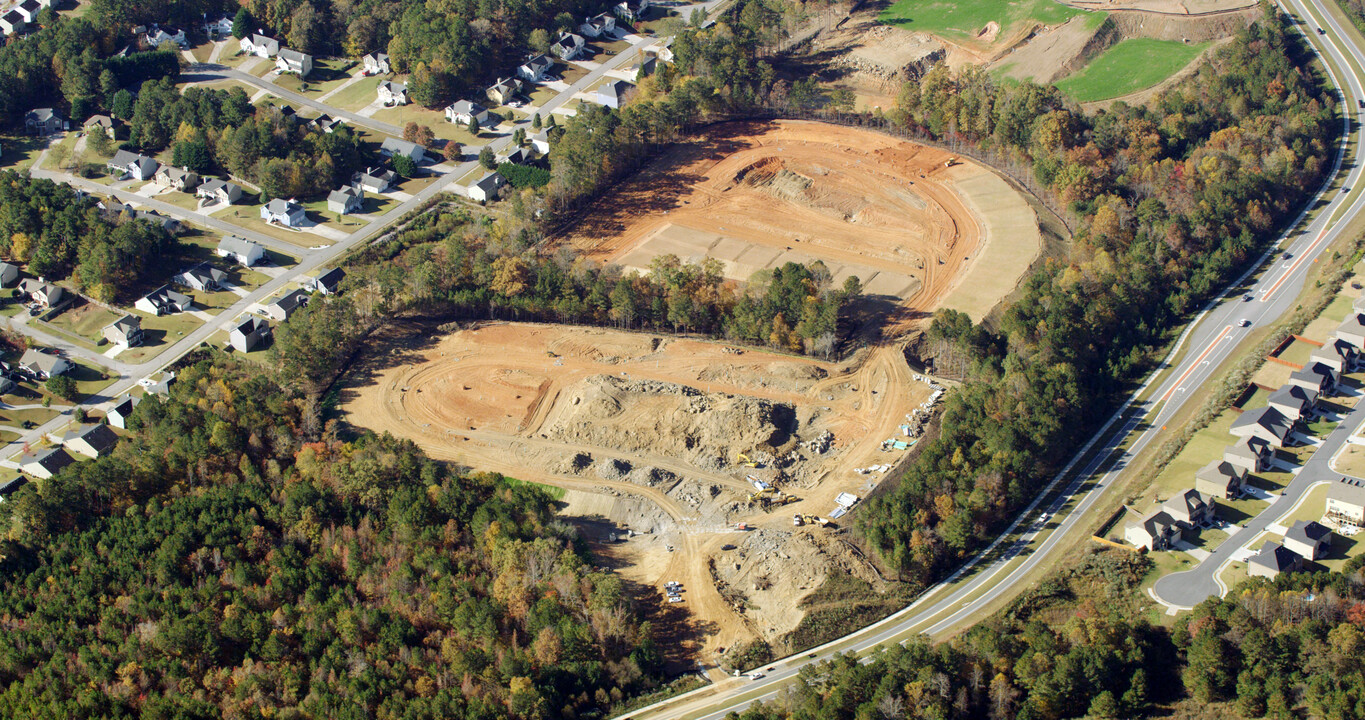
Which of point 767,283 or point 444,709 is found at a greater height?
point 767,283

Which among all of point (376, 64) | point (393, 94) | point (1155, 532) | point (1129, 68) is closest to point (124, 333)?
point (393, 94)

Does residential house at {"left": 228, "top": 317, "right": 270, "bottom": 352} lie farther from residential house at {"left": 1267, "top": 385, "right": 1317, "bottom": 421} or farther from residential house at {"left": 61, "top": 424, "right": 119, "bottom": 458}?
residential house at {"left": 1267, "top": 385, "right": 1317, "bottom": 421}

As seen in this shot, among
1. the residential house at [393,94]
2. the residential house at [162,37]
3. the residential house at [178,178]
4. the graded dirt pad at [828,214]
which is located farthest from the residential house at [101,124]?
the graded dirt pad at [828,214]

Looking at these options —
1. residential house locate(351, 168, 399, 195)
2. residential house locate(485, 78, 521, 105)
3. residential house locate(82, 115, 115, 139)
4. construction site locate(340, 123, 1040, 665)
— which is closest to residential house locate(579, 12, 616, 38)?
residential house locate(485, 78, 521, 105)

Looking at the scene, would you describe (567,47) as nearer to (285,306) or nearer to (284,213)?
(284,213)

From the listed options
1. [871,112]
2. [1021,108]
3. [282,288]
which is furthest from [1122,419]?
[282,288]

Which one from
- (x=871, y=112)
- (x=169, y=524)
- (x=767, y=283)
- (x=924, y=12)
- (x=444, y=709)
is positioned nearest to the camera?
(x=444, y=709)

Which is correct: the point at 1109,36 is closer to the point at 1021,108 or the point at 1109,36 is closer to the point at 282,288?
the point at 1021,108

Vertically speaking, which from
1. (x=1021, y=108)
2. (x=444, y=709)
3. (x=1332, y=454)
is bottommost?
(x=444, y=709)
